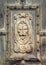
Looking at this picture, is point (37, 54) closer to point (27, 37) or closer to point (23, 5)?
point (27, 37)

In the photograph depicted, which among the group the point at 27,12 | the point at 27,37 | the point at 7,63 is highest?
the point at 27,12

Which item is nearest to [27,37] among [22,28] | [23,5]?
[22,28]

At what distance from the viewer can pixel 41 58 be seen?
980 cm

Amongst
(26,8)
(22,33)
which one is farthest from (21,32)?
(26,8)

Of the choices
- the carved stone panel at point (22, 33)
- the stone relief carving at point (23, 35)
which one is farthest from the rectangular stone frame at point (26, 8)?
the stone relief carving at point (23, 35)

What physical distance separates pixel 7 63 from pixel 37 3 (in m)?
1.96

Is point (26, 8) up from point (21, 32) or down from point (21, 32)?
up

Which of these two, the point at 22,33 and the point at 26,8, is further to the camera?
the point at 26,8

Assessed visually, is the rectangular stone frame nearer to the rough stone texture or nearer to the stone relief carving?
the rough stone texture

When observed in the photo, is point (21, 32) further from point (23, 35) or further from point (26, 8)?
point (26, 8)

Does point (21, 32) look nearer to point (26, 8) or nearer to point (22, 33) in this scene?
point (22, 33)

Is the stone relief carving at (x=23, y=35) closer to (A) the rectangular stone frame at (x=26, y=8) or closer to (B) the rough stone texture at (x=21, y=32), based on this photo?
(B) the rough stone texture at (x=21, y=32)

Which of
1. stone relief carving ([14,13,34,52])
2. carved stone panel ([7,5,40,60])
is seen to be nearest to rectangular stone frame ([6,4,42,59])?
carved stone panel ([7,5,40,60])

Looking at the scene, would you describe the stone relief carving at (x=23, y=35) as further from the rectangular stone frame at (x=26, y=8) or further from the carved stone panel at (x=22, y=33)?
the rectangular stone frame at (x=26, y=8)
